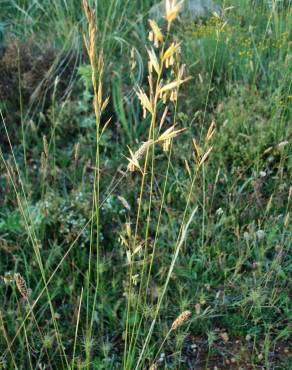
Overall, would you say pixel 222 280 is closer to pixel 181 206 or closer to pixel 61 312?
pixel 181 206

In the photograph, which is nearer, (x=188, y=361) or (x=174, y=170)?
(x=188, y=361)

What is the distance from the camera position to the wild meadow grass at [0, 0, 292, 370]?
6.24 feet

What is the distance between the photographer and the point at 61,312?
82.5 inches

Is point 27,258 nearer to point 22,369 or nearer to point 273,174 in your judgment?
point 22,369

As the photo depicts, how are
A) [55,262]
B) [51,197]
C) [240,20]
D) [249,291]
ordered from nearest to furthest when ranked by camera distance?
[249,291], [55,262], [51,197], [240,20]

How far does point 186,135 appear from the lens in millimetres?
2770

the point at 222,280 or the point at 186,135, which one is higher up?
the point at 186,135

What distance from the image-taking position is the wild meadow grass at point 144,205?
1.90 metres

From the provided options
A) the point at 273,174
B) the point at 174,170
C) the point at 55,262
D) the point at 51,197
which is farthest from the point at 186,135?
the point at 55,262

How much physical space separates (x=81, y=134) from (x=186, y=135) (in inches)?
19.9

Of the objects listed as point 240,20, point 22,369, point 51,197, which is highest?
point 240,20

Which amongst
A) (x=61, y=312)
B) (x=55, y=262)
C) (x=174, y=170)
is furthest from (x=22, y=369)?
(x=174, y=170)

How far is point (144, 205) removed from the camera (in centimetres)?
224

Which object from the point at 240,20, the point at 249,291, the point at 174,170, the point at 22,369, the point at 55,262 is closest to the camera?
the point at 22,369
